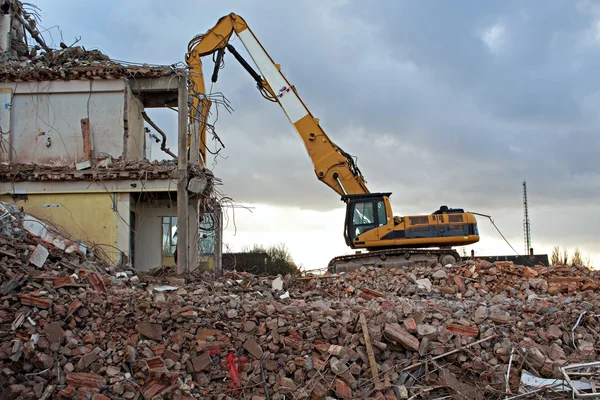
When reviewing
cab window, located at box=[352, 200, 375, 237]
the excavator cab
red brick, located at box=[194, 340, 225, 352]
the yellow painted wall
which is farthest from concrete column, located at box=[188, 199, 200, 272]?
red brick, located at box=[194, 340, 225, 352]

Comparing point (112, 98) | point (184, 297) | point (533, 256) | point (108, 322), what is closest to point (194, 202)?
point (112, 98)

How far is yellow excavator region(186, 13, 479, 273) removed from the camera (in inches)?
690

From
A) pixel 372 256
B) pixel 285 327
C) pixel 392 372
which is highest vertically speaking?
pixel 372 256

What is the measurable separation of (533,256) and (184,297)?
15.0 m

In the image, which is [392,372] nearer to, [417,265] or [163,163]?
[163,163]

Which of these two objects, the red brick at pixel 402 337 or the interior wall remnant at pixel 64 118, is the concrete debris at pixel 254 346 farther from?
the interior wall remnant at pixel 64 118

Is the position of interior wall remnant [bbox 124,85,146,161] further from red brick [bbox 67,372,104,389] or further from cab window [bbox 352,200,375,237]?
red brick [bbox 67,372,104,389]

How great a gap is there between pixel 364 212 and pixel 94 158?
8076mm

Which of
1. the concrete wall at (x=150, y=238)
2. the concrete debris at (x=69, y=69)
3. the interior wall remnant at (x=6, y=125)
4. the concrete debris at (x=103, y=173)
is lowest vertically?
the concrete wall at (x=150, y=238)

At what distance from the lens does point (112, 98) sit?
1413 cm

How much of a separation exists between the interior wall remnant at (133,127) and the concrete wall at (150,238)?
4.76ft

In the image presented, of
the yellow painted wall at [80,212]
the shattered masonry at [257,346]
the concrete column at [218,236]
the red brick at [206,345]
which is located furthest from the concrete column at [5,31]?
the red brick at [206,345]

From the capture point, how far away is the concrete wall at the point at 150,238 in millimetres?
14844

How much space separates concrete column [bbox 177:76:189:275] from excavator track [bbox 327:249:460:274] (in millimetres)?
6666
